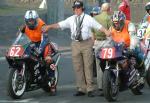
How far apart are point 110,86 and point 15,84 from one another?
6.14ft

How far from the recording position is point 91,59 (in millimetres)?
12703

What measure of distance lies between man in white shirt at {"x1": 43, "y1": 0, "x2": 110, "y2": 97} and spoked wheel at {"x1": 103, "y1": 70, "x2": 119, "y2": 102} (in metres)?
0.87

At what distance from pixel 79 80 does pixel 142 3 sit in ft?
98.1

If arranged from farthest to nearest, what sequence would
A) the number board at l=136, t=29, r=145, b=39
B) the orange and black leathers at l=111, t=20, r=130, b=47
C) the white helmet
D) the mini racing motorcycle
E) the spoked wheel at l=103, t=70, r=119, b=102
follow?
the number board at l=136, t=29, r=145, b=39, the orange and black leathers at l=111, t=20, r=130, b=47, the white helmet, the mini racing motorcycle, the spoked wheel at l=103, t=70, r=119, b=102

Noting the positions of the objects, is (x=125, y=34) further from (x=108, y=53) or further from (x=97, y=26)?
(x=108, y=53)

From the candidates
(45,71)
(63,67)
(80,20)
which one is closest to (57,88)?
(45,71)

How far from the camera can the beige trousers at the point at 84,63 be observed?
498 inches

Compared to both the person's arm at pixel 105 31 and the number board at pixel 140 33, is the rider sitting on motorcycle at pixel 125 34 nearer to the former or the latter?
the person's arm at pixel 105 31

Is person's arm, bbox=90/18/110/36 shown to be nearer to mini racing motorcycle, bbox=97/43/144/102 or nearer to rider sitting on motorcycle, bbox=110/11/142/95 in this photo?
rider sitting on motorcycle, bbox=110/11/142/95

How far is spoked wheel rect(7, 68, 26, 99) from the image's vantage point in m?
12.0

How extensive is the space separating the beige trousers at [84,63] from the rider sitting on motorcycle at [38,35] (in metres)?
0.51

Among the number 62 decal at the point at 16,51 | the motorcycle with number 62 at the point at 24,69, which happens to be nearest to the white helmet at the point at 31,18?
the motorcycle with number 62 at the point at 24,69

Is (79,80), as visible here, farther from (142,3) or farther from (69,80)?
(142,3)

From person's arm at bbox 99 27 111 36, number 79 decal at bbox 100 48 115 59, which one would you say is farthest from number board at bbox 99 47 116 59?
person's arm at bbox 99 27 111 36
